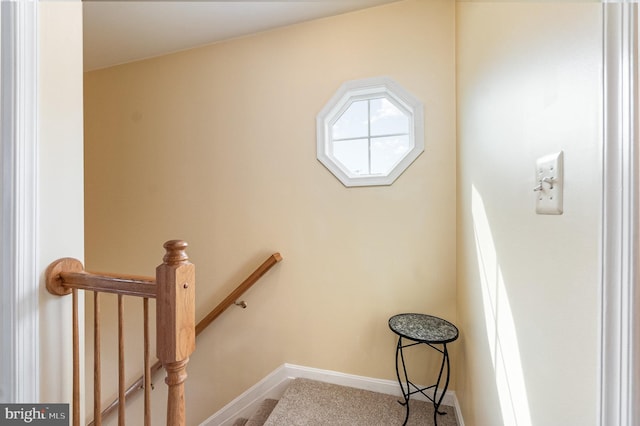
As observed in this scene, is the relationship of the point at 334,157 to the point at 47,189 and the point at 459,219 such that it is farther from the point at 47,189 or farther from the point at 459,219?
the point at 47,189

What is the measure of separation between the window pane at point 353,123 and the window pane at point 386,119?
0.18 ft

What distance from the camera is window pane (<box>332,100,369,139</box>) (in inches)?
73.2

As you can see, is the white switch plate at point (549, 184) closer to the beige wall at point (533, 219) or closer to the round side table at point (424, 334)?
the beige wall at point (533, 219)

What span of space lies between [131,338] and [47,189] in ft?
6.33

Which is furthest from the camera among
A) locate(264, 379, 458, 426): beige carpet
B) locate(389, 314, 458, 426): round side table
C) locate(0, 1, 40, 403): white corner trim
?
locate(264, 379, 458, 426): beige carpet

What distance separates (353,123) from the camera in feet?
6.18

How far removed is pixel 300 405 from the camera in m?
1.62

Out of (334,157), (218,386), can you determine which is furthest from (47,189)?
(218,386)

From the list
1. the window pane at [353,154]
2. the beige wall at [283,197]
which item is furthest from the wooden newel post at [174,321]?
the window pane at [353,154]

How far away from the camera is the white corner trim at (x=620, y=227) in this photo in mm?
358

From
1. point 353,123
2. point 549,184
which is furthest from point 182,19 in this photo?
point 549,184

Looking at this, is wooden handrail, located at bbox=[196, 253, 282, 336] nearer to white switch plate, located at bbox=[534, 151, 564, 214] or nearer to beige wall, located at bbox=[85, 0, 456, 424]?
beige wall, located at bbox=[85, 0, 456, 424]

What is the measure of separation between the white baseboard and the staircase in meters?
0.04

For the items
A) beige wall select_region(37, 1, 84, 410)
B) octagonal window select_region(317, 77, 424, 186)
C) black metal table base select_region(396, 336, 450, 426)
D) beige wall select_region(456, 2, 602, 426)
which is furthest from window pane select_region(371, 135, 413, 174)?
beige wall select_region(37, 1, 84, 410)
